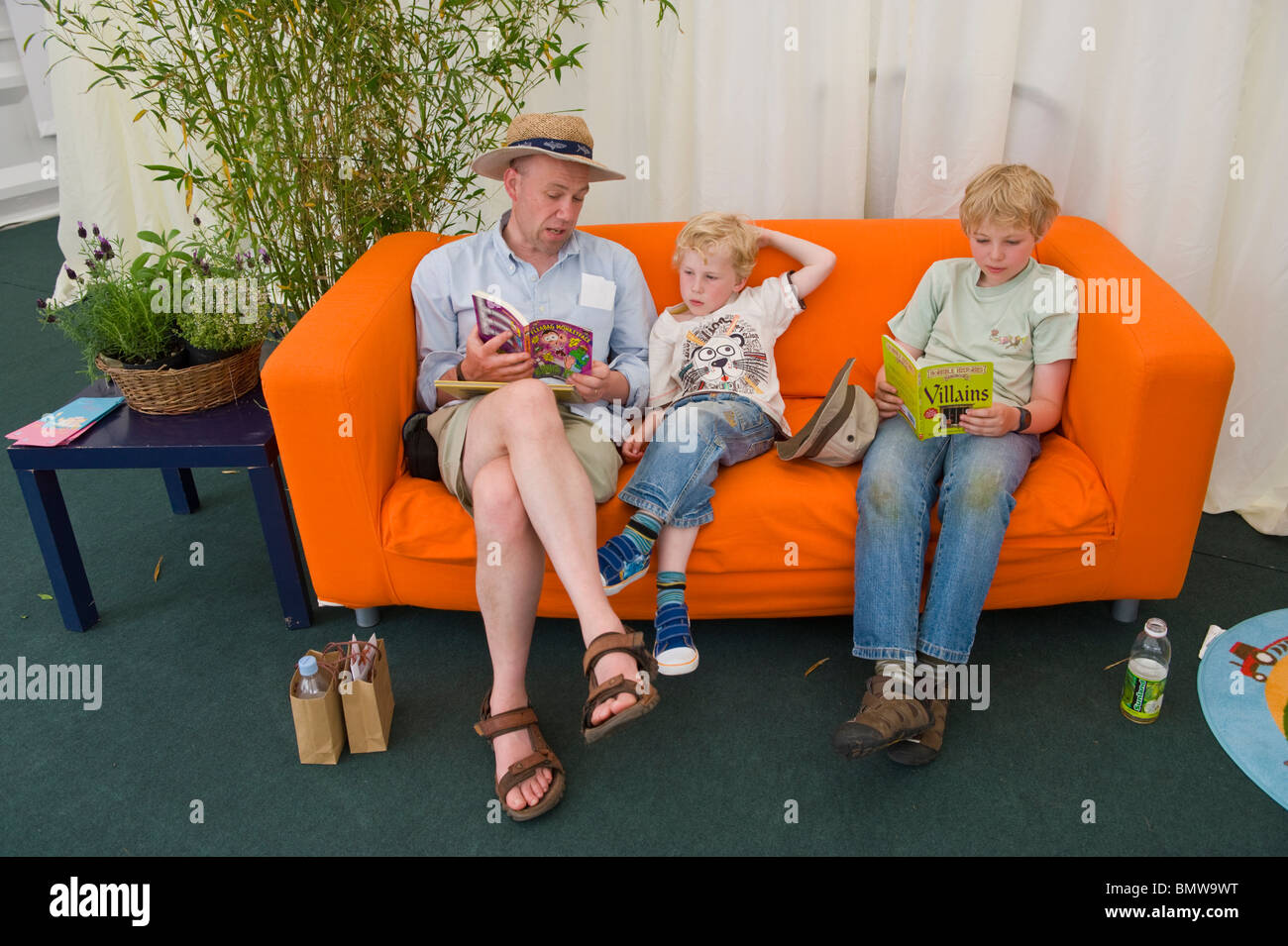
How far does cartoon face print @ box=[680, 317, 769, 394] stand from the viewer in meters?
2.08

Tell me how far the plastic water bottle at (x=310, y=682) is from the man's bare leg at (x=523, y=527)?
32 cm

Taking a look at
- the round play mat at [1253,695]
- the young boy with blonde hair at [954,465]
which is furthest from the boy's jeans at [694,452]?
the round play mat at [1253,695]

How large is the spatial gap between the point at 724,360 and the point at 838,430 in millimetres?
318

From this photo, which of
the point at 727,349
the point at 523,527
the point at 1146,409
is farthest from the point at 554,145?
the point at 1146,409

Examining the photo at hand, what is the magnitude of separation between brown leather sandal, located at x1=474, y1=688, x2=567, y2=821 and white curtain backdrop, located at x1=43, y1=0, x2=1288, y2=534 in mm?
1555

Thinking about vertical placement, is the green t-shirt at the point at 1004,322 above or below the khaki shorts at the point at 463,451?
above

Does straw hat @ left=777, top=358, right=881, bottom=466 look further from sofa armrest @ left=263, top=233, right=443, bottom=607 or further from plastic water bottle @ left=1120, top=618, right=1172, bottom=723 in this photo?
sofa armrest @ left=263, top=233, right=443, bottom=607

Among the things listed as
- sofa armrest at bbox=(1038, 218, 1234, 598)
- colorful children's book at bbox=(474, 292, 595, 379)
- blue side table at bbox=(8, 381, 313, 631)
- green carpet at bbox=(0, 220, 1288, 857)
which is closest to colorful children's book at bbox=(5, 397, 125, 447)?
blue side table at bbox=(8, 381, 313, 631)

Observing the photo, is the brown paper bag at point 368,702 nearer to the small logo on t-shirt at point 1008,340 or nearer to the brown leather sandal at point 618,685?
the brown leather sandal at point 618,685

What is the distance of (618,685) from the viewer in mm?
1529

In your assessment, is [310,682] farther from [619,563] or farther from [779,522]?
[779,522]

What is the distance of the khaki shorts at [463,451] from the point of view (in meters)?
1.87

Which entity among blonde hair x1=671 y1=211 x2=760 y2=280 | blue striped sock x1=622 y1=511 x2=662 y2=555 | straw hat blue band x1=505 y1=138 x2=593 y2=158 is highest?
straw hat blue band x1=505 y1=138 x2=593 y2=158
